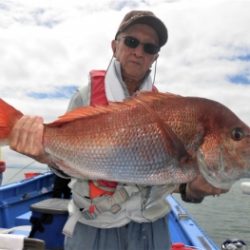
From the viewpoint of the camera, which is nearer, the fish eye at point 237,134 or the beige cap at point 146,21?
the fish eye at point 237,134

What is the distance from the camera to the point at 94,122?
2750 millimetres

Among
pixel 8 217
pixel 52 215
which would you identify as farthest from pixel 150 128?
pixel 8 217

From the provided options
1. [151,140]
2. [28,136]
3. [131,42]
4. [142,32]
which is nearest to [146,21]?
[142,32]

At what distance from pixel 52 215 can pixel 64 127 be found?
278 cm

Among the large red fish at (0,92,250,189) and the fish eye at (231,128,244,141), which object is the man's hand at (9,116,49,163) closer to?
the large red fish at (0,92,250,189)

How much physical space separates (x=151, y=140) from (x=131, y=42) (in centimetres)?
102

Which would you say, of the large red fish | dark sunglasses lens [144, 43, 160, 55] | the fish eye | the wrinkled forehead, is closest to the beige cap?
the wrinkled forehead

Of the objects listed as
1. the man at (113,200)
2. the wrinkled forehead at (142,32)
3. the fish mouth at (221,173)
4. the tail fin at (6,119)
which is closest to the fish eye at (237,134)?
the fish mouth at (221,173)

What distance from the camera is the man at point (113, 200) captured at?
9.00 feet

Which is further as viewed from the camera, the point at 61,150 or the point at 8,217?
the point at 8,217

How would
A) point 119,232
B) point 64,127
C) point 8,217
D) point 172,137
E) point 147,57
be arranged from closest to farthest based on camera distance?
1. point 172,137
2. point 64,127
3. point 119,232
4. point 147,57
5. point 8,217

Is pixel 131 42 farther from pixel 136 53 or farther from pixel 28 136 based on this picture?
pixel 28 136

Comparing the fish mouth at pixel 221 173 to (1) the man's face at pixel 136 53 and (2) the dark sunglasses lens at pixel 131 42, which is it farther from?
(2) the dark sunglasses lens at pixel 131 42

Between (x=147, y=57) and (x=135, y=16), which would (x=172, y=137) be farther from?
(x=135, y=16)
